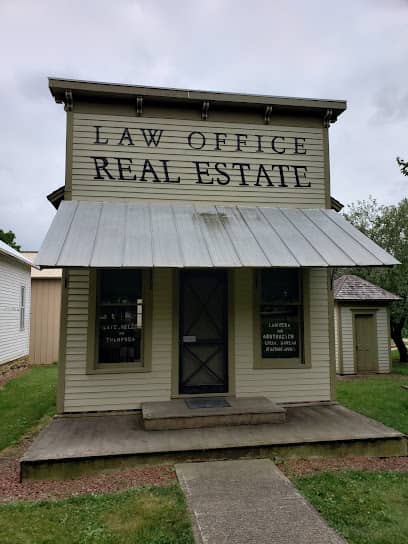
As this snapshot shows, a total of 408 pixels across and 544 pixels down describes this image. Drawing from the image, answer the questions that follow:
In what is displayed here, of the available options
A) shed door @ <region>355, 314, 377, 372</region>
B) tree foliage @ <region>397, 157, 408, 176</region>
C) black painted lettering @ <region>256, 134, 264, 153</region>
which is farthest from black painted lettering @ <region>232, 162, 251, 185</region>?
shed door @ <region>355, 314, 377, 372</region>

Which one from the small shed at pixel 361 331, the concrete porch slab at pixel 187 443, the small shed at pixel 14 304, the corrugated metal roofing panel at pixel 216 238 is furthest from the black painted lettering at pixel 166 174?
the small shed at pixel 361 331

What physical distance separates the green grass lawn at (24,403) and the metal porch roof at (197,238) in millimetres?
3096

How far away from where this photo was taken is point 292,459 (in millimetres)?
4695

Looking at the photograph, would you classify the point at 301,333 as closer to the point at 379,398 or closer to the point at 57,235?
the point at 379,398

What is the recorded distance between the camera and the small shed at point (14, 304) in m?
12.6

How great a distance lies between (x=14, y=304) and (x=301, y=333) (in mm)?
10931

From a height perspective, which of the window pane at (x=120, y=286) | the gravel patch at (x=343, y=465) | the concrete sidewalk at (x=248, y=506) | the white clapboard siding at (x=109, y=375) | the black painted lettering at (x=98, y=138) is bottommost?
the gravel patch at (x=343, y=465)

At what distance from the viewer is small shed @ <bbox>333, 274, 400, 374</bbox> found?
13180 mm

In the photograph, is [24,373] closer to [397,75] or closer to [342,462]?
[342,462]

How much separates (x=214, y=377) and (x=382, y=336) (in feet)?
30.5

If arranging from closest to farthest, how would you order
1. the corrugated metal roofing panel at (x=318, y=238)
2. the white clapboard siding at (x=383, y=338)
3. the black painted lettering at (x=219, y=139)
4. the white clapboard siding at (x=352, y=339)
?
1. the corrugated metal roofing panel at (x=318, y=238)
2. the black painted lettering at (x=219, y=139)
3. the white clapboard siding at (x=352, y=339)
4. the white clapboard siding at (x=383, y=338)

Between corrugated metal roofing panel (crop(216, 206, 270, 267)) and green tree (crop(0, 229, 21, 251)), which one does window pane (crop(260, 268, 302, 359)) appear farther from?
green tree (crop(0, 229, 21, 251))

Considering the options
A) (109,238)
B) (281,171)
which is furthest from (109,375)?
(281,171)

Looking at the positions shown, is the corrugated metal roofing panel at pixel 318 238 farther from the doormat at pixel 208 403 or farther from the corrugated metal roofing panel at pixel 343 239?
the doormat at pixel 208 403
